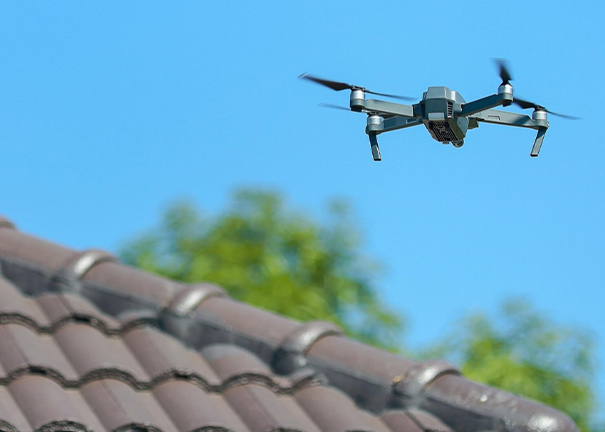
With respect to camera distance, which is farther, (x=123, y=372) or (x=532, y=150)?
(x=123, y=372)

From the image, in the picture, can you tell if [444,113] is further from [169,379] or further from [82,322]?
[82,322]

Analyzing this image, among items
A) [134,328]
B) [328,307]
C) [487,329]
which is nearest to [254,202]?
[328,307]

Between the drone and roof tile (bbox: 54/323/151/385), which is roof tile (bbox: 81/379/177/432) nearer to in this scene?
roof tile (bbox: 54/323/151/385)

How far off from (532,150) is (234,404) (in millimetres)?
2208

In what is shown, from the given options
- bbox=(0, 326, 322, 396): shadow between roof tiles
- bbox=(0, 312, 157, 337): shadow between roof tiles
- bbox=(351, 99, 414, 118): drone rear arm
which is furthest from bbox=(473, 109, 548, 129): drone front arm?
bbox=(0, 312, 157, 337): shadow between roof tiles

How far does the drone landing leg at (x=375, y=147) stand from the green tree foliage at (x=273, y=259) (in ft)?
50.4

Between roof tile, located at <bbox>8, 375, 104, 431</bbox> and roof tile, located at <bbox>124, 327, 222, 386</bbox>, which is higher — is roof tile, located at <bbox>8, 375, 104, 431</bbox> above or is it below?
below

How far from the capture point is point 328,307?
63.2ft

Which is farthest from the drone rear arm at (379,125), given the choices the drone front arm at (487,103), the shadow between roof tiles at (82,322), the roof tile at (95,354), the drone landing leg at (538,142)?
the shadow between roof tiles at (82,322)

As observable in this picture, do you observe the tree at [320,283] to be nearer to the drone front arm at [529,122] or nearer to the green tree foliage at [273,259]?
the green tree foliage at [273,259]

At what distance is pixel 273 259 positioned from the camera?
65.1 ft

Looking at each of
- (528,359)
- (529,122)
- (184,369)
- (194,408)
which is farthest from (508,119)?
(528,359)

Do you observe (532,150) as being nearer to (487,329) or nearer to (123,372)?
(123,372)

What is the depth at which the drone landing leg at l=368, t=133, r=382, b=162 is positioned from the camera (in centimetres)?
229
